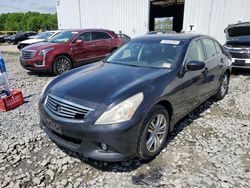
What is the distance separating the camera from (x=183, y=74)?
3.40 meters

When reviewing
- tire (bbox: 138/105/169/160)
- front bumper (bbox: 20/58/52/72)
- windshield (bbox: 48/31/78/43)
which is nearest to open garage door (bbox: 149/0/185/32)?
windshield (bbox: 48/31/78/43)

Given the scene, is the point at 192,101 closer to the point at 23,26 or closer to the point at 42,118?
the point at 42,118

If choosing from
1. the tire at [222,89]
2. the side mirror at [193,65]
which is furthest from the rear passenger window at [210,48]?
the side mirror at [193,65]

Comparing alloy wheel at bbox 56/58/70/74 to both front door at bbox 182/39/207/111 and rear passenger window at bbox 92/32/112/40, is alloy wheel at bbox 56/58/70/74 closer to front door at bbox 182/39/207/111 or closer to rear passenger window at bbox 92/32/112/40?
rear passenger window at bbox 92/32/112/40

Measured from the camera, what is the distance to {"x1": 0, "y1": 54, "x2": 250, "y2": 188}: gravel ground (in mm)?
2686

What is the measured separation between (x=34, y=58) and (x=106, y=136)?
613cm

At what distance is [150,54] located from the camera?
12.4ft

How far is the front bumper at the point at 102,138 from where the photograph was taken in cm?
245

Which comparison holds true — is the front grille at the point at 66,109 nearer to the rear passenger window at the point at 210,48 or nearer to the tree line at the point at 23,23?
the rear passenger window at the point at 210,48

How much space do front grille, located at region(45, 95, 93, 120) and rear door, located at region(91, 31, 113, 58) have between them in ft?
20.7

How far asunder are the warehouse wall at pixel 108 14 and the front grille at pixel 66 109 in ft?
47.3

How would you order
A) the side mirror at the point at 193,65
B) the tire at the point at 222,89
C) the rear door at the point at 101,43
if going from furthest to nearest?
1. the rear door at the point at 101,43
2. the tire at the point at 222,89
3. the side mirror at the point at 193,65

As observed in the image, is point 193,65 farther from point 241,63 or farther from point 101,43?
point 101,43

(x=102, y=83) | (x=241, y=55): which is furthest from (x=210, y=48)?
(x=241, y=55)
